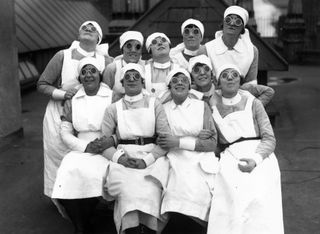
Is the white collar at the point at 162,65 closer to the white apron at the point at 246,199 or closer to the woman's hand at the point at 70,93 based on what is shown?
the woman's hand at the point at 70,93

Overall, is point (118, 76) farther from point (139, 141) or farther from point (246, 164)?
point (246, 164)

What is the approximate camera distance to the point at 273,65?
8219 mm

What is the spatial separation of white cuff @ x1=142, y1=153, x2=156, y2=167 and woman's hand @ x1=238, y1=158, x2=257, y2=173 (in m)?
0.70

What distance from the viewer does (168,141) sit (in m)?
4.00

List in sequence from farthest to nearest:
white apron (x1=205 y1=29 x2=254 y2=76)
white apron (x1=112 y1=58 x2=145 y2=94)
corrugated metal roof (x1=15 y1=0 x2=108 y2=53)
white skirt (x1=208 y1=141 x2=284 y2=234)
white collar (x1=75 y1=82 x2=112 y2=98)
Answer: corrugated metal roof (x1=15 y1=0 x2=108 y2=53) < white apron (x1=205 y1=29 x2=254 y2=76) < white apron (x1=112 y1=58 x2=145 y2=94) < white collar (x1=75 y1=82 x2=112 y2=98) < white skirt (x1=208 y1=141 x2=284 y2=234)

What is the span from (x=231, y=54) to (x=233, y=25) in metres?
0.28

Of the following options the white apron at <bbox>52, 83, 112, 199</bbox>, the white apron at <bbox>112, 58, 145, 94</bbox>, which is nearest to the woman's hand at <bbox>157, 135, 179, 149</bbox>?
the white apron at <bbox>52, 83, 112, 199</bbox>

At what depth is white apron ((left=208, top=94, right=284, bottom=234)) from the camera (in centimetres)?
356

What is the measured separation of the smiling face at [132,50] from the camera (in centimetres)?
464

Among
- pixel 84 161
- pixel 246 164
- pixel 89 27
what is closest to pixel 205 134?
pixel 246 164

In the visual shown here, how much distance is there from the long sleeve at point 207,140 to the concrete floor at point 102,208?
1072 millimetres

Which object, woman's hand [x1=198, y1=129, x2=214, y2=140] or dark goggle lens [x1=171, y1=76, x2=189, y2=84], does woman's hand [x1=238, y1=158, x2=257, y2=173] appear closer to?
woman's hand [x1=198, y1=129, x2=214, y2=140]

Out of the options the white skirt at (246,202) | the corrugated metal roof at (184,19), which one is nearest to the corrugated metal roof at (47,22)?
the corrugated metal roof at (184,19)

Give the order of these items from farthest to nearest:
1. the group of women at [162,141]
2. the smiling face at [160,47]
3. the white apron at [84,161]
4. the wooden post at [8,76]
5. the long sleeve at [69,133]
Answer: the wooden post at [8,76]
the smiling face at [160,47]
the long sleeve at [69,133]
the white apron at [84,161]
the group of women at [162,141]
